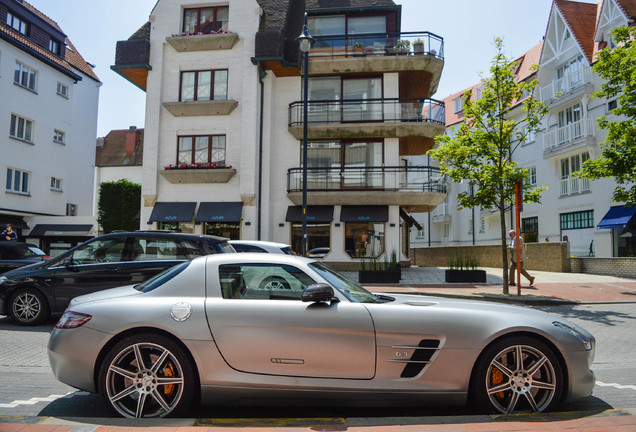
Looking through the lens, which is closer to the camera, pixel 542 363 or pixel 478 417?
pixel 478 417

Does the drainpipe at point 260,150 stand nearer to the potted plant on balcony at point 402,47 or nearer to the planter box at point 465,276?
the potted plant on balcony at point 402,47

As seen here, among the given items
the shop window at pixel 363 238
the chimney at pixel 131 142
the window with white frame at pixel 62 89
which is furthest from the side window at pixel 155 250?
the chimney at pixel 131 142

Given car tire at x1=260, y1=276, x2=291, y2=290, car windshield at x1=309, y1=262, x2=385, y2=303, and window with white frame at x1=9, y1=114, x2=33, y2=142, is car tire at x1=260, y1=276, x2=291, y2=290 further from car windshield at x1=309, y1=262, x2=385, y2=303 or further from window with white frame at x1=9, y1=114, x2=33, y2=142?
window with white frame at x1=9, y1=114, x2=33, y2=142

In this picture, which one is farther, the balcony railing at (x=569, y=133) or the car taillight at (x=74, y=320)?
the balcony railing at (x=569, y=133)

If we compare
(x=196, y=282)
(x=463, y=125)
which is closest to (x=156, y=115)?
(x=463, y=125)

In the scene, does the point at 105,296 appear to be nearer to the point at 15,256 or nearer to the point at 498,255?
the point at 15,256

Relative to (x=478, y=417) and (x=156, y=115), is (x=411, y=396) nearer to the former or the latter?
(x=478, y=417)

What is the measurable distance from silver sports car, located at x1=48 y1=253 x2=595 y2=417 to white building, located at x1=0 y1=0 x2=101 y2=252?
2834 centimetres

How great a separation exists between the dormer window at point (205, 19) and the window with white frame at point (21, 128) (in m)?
12.0

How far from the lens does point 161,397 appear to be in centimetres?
364

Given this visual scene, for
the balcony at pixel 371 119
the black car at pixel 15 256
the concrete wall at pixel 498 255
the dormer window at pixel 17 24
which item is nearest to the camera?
the black car at pixel 15 256

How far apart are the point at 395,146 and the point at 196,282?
21.1 m

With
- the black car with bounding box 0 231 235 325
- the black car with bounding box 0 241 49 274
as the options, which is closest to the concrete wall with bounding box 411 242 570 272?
the black car with bounding box 0 231 235 325

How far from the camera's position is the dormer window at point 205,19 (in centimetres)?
2492
